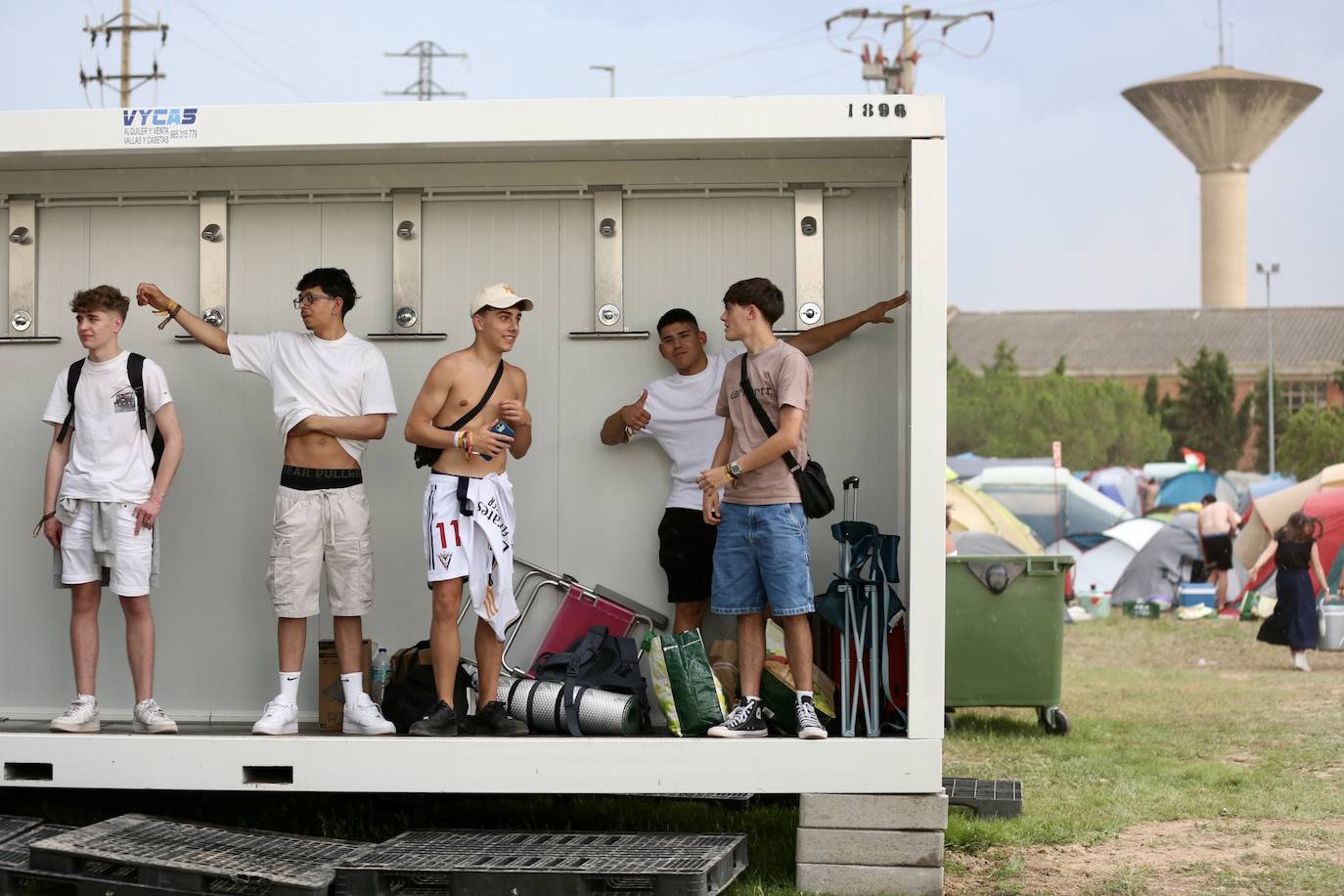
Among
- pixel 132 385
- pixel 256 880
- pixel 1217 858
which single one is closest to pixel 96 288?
pixel 132 385

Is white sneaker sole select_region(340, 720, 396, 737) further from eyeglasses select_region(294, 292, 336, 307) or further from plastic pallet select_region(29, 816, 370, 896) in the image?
eyeglasses select_region(294, 292, 336, 307)

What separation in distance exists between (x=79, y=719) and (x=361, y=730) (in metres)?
1.23

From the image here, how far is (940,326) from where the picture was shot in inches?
244

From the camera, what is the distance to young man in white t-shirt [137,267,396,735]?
21.9 feet

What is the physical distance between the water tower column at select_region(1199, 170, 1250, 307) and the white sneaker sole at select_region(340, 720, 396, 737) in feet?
343

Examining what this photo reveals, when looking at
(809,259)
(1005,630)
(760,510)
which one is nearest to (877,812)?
(760,510)

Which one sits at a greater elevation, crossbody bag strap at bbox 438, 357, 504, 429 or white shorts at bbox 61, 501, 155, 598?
crossbody bag strap at bbox 438, 357, 504, 429

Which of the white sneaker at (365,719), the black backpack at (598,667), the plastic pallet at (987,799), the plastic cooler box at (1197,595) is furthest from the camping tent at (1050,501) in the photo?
the white sneaker at (365,719)

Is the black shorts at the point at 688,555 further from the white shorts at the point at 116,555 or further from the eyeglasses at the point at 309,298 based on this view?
the white shorts at the point at 116,555

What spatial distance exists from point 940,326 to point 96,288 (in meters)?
3.59

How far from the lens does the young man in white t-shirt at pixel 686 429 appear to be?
707cm

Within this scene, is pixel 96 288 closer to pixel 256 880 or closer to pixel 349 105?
pixel 349 105

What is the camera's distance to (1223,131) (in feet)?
334

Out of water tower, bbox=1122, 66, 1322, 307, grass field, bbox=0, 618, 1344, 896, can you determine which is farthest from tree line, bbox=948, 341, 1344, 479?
grass field, bbox=0, 618, 1344, 896
